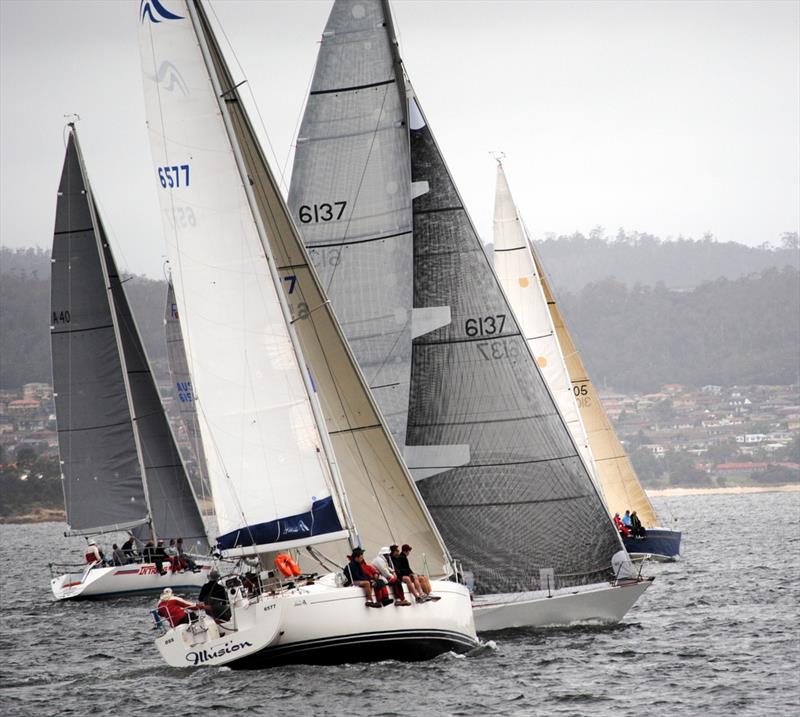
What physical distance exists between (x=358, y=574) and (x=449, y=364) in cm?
474

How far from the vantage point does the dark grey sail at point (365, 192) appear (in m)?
22.4

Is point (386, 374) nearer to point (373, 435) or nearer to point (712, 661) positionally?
point (373, 435)

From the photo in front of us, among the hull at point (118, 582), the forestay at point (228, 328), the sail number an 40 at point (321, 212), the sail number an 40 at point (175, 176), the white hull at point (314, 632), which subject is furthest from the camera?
the hull at point (118, 582)

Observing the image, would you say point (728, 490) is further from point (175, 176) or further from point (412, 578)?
point (175, 176)

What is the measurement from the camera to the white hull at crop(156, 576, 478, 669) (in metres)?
16.9

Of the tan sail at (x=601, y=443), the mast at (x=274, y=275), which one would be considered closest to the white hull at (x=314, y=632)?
the mast at (x=274, y=275)

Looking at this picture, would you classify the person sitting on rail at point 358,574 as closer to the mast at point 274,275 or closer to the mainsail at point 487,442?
the mast at point 274,275

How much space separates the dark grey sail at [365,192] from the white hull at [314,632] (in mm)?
4953

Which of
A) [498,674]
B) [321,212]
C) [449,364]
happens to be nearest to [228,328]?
[449,364]

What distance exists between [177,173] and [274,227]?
5.69 ft

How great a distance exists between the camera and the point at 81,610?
31.2 metres

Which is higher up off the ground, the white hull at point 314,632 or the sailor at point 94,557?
the sailor at point 94,557

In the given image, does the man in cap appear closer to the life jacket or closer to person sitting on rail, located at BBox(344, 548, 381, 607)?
the life jacket

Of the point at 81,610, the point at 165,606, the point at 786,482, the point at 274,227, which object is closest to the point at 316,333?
the point at 274,227
